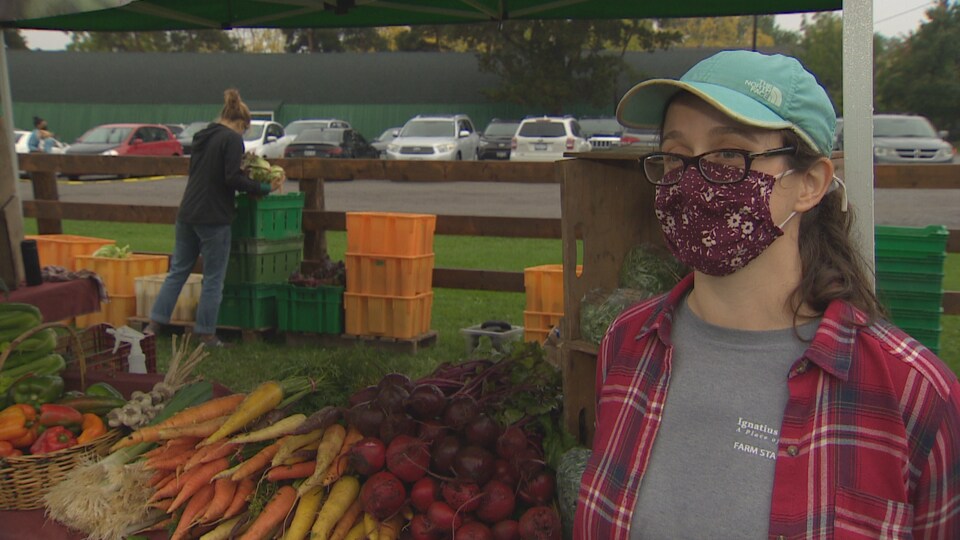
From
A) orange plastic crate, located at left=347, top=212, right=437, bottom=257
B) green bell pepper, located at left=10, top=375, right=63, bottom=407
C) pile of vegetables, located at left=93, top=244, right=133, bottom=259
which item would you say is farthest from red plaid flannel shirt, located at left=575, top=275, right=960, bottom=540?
pile of vegetables, located at left=93, top=244, right=133, bottom=259

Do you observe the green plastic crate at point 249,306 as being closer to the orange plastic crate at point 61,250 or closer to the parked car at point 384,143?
the orange plastic crate at point 61,250

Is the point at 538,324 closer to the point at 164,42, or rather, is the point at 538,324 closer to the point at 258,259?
the point at 258,259

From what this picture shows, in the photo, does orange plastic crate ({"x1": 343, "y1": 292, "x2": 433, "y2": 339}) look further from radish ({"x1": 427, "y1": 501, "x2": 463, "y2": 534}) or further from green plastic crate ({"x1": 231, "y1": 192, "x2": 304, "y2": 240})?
radish ({"x1": 427, "y1": 501, "x2": 463, "y2": 534})

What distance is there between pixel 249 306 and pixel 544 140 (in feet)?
59.4

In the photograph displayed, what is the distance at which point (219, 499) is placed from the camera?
3176 millimetres

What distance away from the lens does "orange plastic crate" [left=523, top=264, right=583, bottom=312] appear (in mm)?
6270

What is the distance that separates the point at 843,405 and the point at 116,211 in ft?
27.9

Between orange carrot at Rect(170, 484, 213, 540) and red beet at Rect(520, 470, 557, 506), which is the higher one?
red beet at Rect(520, 470, 557, 506)

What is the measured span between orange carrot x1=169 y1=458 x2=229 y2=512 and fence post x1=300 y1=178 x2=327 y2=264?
478cm

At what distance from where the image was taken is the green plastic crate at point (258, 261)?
7.18 m

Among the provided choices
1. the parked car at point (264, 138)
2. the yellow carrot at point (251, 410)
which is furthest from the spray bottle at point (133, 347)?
the parked car at point (264, 138)

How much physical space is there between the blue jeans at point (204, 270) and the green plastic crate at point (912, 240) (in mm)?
4689

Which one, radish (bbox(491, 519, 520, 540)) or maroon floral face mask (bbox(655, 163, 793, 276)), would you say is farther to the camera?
radish (bbox(491, 519, 520, 540))

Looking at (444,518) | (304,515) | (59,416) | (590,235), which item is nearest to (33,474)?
(59,416)
